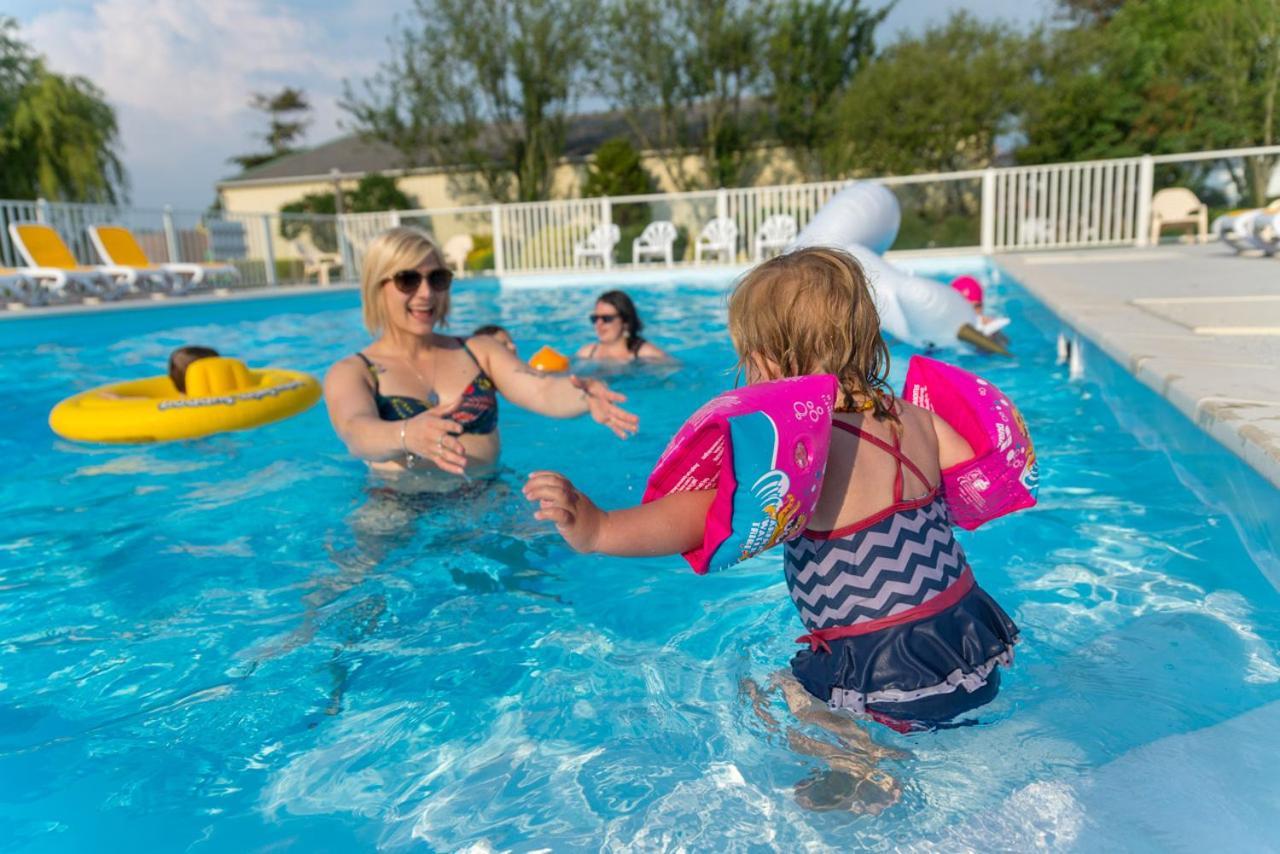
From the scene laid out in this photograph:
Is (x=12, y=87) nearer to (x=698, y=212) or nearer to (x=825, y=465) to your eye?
(x=698, y=212)

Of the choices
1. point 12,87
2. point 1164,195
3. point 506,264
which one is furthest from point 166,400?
point 12,87

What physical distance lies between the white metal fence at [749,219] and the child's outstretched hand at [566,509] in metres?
13.7

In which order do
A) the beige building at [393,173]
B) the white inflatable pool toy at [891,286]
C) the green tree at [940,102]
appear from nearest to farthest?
the white inflatable pool toy at [891,286] < the green tree at [940,102] < the beige building at [393,173]

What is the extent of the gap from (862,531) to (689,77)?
25679 millimetres

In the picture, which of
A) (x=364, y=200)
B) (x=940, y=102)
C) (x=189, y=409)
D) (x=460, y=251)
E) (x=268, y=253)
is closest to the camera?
(x=189, y=409)

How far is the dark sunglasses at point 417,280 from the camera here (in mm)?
3055

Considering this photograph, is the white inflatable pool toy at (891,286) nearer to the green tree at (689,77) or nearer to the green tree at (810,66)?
the green tree at (810,66)

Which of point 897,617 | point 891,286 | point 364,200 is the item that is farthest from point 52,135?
point 897,617

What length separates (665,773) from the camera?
6.31 ft

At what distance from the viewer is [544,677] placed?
7.86 ft

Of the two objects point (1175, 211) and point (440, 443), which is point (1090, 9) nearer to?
point (1175, 211)

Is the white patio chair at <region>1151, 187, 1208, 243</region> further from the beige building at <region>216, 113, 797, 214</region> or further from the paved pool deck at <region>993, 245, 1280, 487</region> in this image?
the beige building at <region>216, 113, 797, 214</region>

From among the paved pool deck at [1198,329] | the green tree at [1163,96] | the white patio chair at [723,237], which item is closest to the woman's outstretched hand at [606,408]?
the paved pool deck at [1198,329]

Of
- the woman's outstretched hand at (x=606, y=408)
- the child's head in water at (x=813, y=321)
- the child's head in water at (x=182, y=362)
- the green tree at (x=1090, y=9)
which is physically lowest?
the child's head in water at (x=182, y=362)
